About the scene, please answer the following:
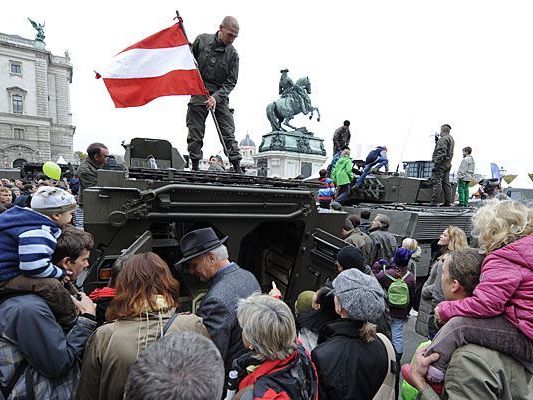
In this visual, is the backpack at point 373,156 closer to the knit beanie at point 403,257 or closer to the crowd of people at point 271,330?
the knit beanie at point 403,257

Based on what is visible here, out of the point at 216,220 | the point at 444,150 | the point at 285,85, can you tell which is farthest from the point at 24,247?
the point at 285,85

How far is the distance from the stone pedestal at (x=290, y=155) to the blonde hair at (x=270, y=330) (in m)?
20.7

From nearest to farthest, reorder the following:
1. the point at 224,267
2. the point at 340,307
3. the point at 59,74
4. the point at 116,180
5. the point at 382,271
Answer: the point at 340,307 < the point at 224,267 < the point at 116,180 < the point at 382,271 < the point at 59,74

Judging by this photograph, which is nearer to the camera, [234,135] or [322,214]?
[322,214]

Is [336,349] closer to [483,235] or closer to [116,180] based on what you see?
[483,235]

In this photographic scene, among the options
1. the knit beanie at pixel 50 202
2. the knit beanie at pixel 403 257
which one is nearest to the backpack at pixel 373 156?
the knit beanie at pixel 403 257

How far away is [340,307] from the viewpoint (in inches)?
89.5

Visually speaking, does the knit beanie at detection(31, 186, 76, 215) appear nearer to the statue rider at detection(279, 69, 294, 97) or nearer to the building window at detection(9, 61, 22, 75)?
the statue rider at detection(279, 69, 294, 97)

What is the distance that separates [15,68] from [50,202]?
6190 centimetres

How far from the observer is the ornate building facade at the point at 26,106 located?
49.9 m

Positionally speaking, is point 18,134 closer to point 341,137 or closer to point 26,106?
point 26,106

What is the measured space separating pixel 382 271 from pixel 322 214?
4.24 ft

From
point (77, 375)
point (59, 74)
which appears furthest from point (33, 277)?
point (59, 74)

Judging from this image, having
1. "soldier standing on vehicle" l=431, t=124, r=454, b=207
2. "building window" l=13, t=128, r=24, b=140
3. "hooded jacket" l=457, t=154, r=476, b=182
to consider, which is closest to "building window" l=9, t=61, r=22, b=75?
"building window" l=13, t=128, r=24, b=140
